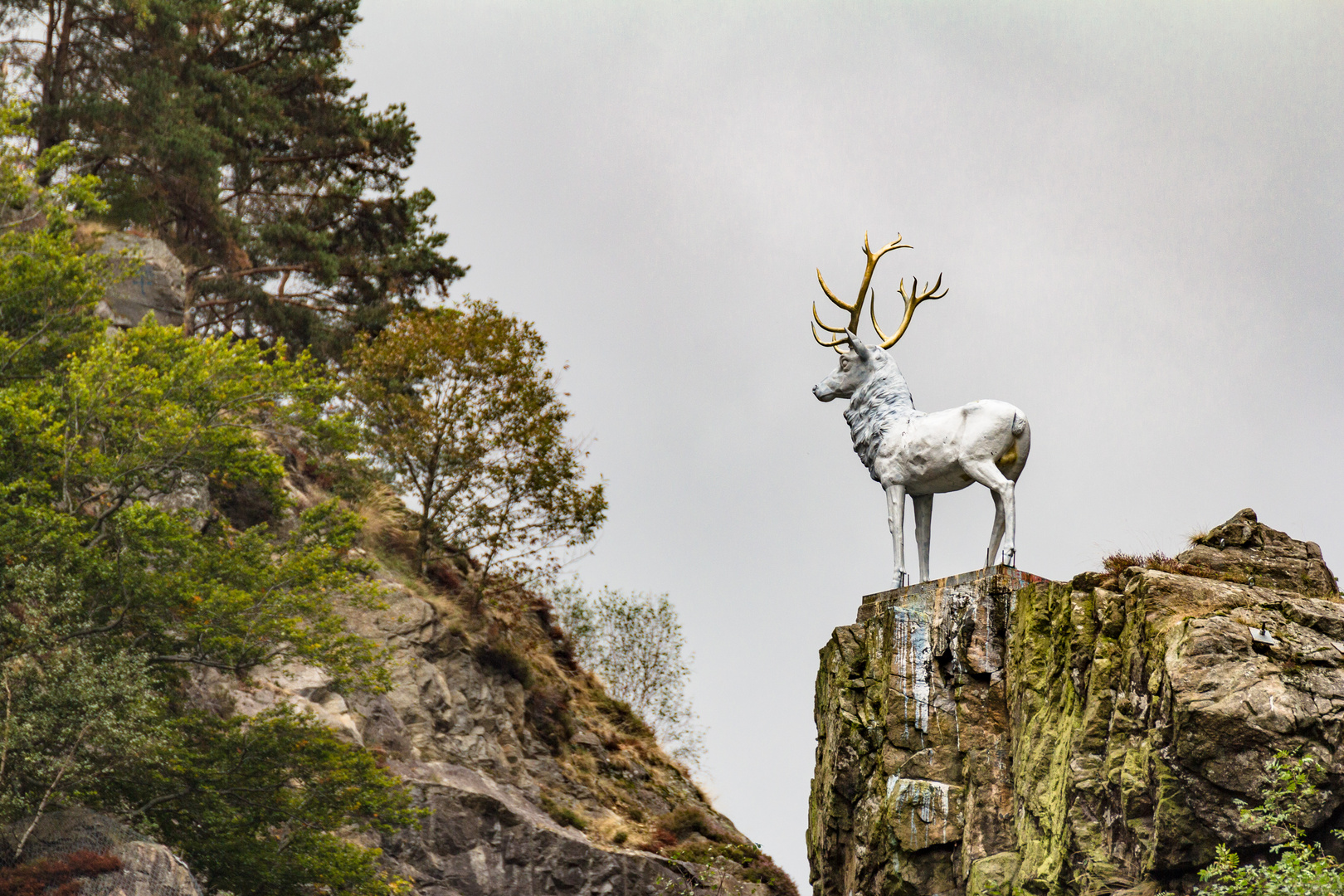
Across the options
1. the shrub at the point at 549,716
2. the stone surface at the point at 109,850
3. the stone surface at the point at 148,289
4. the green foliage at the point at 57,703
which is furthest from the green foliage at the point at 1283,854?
the stone surface at the point at 148,289

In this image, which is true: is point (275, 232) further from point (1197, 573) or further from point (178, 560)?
point (1197, 573)

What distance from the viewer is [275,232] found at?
31562 millimetres

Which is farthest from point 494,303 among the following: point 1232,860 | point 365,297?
point 1232,860

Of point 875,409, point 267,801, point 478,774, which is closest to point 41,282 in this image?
point 267,801

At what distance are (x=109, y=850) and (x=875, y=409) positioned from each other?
450 inches

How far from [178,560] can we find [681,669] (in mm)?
18486

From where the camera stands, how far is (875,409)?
50.8 ft

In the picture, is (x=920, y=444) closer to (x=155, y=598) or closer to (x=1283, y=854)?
(x=1283, y=854)

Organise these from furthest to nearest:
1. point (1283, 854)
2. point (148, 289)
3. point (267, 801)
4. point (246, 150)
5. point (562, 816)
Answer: point (246, 150)
point (148, 289)
point (562, 816)
point (267, 801)
point (1283, 854)

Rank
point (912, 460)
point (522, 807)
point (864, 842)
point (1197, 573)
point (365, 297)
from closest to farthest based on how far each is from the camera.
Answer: point (1197, 573)
point (864, 842)
point (912, 460)
point (522, 807)
point (365, 297)

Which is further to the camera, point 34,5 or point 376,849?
point 34,5

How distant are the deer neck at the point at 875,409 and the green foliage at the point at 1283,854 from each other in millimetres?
6557

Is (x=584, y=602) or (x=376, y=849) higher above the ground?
(x=584, y=602)

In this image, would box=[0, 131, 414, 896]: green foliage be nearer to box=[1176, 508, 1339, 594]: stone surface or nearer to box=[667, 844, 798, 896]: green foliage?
box=[667, 844, 798, 896]: green foliage
